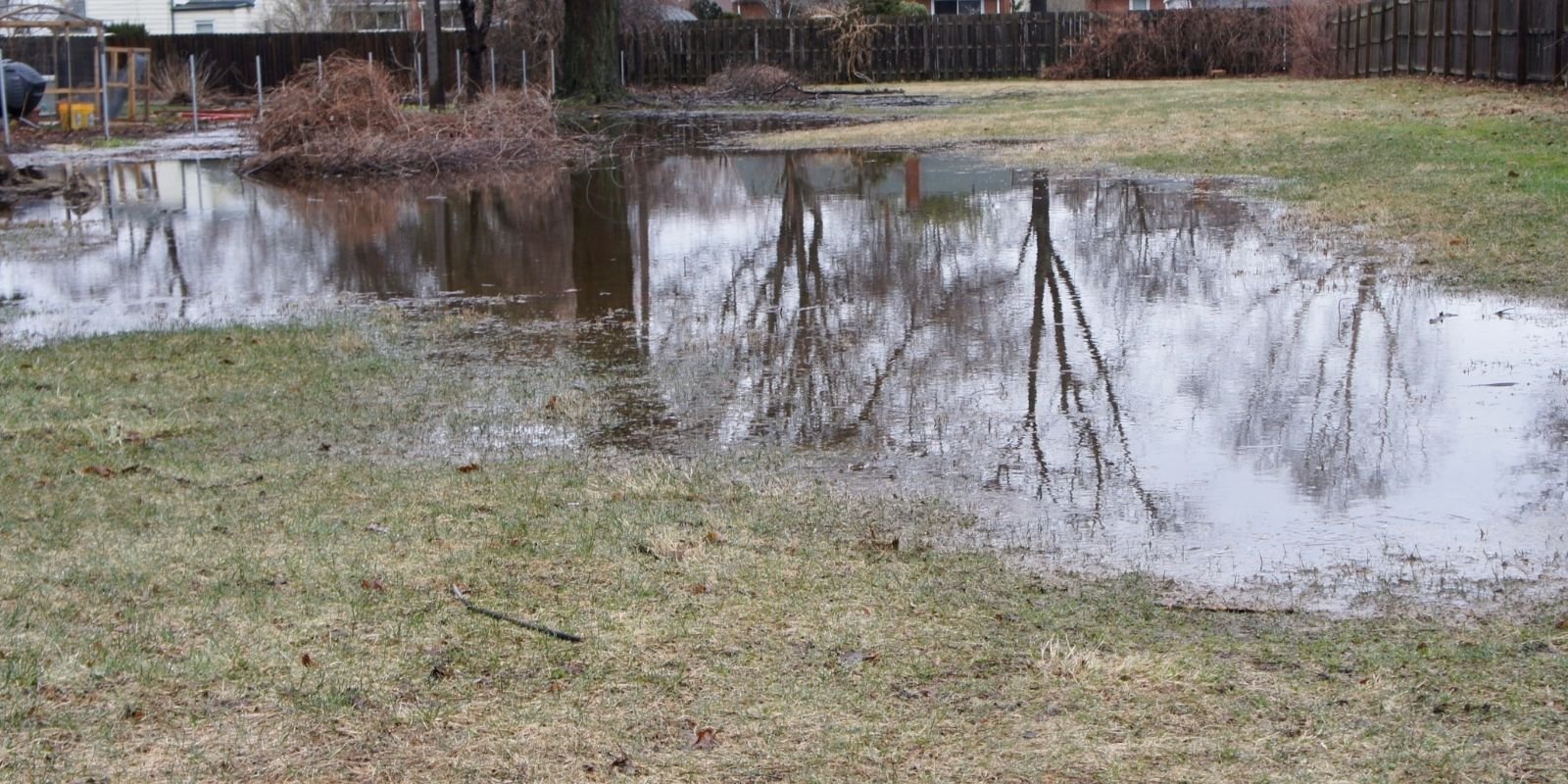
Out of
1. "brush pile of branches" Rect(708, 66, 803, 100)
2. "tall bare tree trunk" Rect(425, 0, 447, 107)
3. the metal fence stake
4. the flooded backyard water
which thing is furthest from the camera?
"brush pile of branches" Rect(708, 66, 803, 100)

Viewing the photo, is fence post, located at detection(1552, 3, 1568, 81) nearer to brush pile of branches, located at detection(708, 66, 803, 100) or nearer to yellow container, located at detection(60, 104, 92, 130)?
brush pile of branches, located at detection(708, 66, 803, 100)

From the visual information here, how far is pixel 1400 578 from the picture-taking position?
5.00m

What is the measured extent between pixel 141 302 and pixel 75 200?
8.58 m

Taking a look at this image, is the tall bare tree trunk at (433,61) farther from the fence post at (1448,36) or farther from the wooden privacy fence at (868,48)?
the fence post at (1448,36)

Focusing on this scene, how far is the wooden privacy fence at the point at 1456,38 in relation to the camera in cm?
2641

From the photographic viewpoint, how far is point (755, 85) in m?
40.8

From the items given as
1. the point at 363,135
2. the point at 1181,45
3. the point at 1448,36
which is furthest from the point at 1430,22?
the point at 363,135

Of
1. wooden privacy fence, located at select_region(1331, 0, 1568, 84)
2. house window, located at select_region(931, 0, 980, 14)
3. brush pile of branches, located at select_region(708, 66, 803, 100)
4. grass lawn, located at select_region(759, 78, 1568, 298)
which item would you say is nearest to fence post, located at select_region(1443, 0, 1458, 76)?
wooden privacy fence, located at select_region(1331, 0, 1568, 84)

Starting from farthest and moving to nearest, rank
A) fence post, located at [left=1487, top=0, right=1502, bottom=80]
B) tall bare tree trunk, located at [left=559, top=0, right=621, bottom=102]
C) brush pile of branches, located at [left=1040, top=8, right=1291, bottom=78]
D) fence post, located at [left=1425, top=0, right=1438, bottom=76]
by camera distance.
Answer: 1. brush pile of branches, located at [left=1040, top=8, right=1291, bottom=78]
2. tall bare tree trunk, located at [left=559, top=0, right=621, bottom=102]
3. fence post, located at [left=1425, top=0, right=1438, bottom=76]
4. fence post, located at [left=1487, top=0, right=1502, bottom=80]

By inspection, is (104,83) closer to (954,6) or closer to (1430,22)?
(1430,22)

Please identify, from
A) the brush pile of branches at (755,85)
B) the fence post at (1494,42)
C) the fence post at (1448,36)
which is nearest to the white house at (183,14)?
the brush pile of branches at (755,85)

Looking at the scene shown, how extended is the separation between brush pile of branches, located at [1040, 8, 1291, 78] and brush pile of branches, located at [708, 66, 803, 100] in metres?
12.5

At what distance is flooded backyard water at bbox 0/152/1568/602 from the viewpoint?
5797mm

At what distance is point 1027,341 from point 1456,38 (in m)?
26.5
